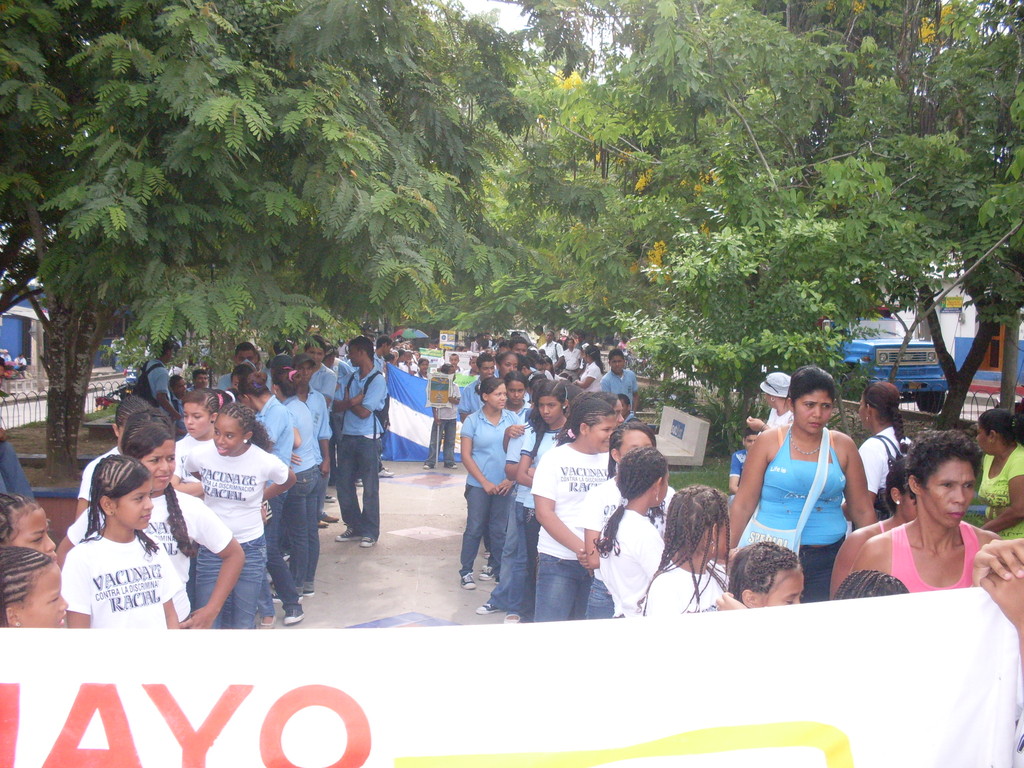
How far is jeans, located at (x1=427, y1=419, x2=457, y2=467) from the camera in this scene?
13773 mm

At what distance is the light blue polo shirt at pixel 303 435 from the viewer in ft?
23.3

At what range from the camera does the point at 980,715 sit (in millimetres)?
2777

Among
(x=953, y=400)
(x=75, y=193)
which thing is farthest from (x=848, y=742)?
(x=953, y=400)

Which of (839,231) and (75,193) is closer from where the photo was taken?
(75,193)

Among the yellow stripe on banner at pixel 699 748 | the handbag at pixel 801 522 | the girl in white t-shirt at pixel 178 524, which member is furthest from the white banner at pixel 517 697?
the handbag at pixel 801 522

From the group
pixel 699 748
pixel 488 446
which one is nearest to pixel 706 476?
pixel 488 446

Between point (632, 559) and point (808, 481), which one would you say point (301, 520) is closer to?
point (632, 559)

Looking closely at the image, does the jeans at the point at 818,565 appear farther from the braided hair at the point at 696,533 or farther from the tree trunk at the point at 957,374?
the tree trunk at the point at 957,374

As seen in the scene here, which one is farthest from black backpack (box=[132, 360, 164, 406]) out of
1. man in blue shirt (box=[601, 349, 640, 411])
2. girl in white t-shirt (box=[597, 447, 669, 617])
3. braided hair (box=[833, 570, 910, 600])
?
braided hair (box=[833, 570, 910, 600])

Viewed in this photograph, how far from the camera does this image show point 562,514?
16.5 feet

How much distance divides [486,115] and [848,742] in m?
7.41

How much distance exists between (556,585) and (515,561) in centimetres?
170

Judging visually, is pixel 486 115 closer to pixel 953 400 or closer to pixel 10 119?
pixel 10 119

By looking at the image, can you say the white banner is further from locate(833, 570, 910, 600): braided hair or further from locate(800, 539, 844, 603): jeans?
locate(800, 539, 844, 603): jeans
